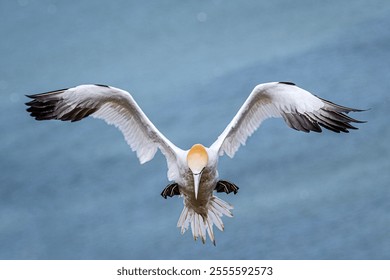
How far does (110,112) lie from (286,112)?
4.89 ft

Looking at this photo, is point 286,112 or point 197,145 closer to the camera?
point 197,145

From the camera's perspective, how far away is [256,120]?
8812 millimetres

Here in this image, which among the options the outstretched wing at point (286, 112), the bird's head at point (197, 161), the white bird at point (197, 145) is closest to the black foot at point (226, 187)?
the white bird at point (197, 145)

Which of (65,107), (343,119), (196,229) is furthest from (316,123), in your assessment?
(65,107)

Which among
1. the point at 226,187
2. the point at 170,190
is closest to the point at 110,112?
the point at 170,190

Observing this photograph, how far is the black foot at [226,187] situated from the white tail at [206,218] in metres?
0.10

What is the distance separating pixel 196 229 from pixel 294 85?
1501 mm

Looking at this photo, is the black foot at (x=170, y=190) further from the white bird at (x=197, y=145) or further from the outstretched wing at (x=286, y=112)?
the outstretched wing at (x=286, y=112)

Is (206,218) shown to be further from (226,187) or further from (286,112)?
(286,112)

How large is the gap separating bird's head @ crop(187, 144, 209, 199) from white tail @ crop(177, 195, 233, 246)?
56 cm

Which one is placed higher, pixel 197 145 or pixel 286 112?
pixel 286 112

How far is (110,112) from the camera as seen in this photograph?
8.72m
